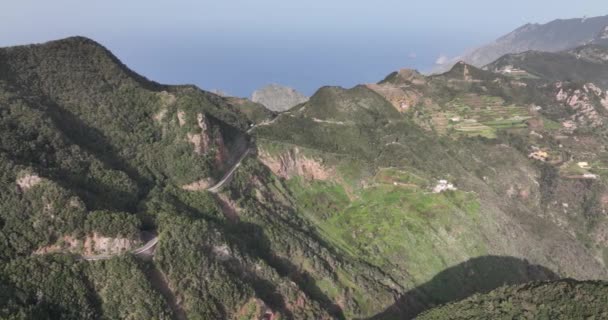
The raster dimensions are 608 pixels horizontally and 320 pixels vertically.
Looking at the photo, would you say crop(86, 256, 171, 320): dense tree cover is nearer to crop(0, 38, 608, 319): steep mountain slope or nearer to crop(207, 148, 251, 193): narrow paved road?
crop(0, 38, 608, 319): steep mountain slope

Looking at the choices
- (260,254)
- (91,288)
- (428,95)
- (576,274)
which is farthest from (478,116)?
(91,288)

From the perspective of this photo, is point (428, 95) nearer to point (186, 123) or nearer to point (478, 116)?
point (478, 116)

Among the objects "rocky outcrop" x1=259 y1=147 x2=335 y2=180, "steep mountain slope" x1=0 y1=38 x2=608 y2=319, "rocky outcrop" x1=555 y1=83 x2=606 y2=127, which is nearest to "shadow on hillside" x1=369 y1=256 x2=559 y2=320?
"steep mountain slope" x1=0 y1=38 x2=608 y2=319

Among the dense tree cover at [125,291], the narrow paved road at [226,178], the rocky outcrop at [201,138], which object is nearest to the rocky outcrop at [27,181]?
the dense tree cover at [125,291]

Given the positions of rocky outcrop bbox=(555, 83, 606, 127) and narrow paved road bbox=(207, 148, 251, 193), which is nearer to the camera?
narrow paved road bbox=(207, 148, 251, 193)

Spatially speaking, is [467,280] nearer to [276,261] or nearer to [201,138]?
[276,261]
